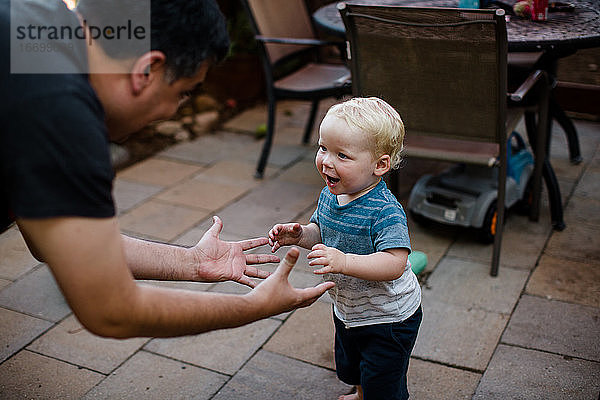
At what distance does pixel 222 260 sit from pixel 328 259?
0.43 meters

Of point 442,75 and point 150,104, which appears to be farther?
point 442,75

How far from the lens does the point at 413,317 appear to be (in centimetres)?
181

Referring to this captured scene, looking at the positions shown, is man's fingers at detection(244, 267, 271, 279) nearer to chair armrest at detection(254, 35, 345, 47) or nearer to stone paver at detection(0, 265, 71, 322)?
stone paver at detection(0, 265, 71, 322)

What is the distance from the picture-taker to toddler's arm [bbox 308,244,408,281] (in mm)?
1569

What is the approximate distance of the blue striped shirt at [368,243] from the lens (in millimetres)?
1657

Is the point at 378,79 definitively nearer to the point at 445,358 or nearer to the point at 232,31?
the point at 445,358

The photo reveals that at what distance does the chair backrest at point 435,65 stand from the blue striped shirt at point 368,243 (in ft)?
3.28

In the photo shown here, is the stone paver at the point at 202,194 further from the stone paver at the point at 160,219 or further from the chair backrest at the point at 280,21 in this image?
the chair backrest at the point at 280,21

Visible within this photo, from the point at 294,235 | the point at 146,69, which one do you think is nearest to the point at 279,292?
the point at 294,235

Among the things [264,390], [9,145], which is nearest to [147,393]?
[264,390]

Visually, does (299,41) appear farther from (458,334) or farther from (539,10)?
(458,334)

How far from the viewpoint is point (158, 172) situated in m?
4.12

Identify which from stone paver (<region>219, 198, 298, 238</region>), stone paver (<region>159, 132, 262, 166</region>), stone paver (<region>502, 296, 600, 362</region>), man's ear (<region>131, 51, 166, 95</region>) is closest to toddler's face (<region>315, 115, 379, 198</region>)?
man's ear (<region>131, 51, 166, 95</region>)

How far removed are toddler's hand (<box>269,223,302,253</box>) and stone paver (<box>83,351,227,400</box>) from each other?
26.9 inches
